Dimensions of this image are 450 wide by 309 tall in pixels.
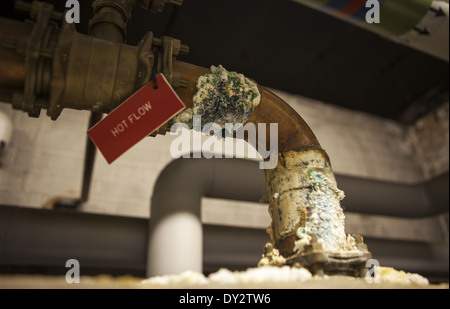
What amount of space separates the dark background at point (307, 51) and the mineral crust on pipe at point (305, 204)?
1.84ft

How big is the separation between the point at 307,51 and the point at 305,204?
1570mm

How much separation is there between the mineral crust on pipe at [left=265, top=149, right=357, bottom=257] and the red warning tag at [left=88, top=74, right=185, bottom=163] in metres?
0.35

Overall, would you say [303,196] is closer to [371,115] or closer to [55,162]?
[55,162]

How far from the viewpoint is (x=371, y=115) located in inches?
117

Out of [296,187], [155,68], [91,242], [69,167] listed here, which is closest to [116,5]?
[155,68]

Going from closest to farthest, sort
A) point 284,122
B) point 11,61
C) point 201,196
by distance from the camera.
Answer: point 11,61 → point 284,122 → point 201,196

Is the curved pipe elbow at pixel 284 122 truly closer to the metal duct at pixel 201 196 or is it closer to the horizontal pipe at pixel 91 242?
the metal duct at pixel 201 196

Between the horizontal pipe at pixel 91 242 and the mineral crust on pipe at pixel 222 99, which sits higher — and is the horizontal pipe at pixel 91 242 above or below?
below

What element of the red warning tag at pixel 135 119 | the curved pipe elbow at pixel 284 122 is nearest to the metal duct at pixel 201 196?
the curved pipe elbow at pixel 284 122

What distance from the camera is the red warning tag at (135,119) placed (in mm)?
770

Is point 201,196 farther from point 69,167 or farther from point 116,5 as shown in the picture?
point 116,5

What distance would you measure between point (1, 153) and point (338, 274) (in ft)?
5.80

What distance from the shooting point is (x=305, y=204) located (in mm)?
871
